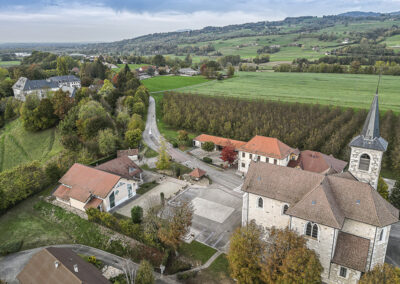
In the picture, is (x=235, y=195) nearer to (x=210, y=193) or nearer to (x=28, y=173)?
(x=210, y=193)

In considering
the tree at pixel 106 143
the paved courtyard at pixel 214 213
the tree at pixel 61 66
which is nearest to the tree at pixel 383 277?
the paved courtyard at pixel 214 213

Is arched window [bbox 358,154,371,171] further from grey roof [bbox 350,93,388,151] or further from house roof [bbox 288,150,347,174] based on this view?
house roof [bbox 288,150,347,174]

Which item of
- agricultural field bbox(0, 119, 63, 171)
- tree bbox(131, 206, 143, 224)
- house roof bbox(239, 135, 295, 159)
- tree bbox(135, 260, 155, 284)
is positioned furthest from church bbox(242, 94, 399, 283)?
agricultural field bbox(0, 119, 63, 171)

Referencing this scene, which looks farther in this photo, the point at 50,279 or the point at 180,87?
the point at 180,87

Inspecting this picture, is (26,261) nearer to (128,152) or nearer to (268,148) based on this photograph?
(128,152)

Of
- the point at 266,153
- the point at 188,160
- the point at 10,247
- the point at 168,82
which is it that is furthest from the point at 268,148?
the point at 168,82

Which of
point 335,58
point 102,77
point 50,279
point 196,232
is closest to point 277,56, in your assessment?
point 335,58

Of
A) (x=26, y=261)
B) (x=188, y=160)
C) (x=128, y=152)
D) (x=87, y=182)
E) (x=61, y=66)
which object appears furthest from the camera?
(x=61, y=66)

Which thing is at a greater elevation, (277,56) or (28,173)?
(277,56)
